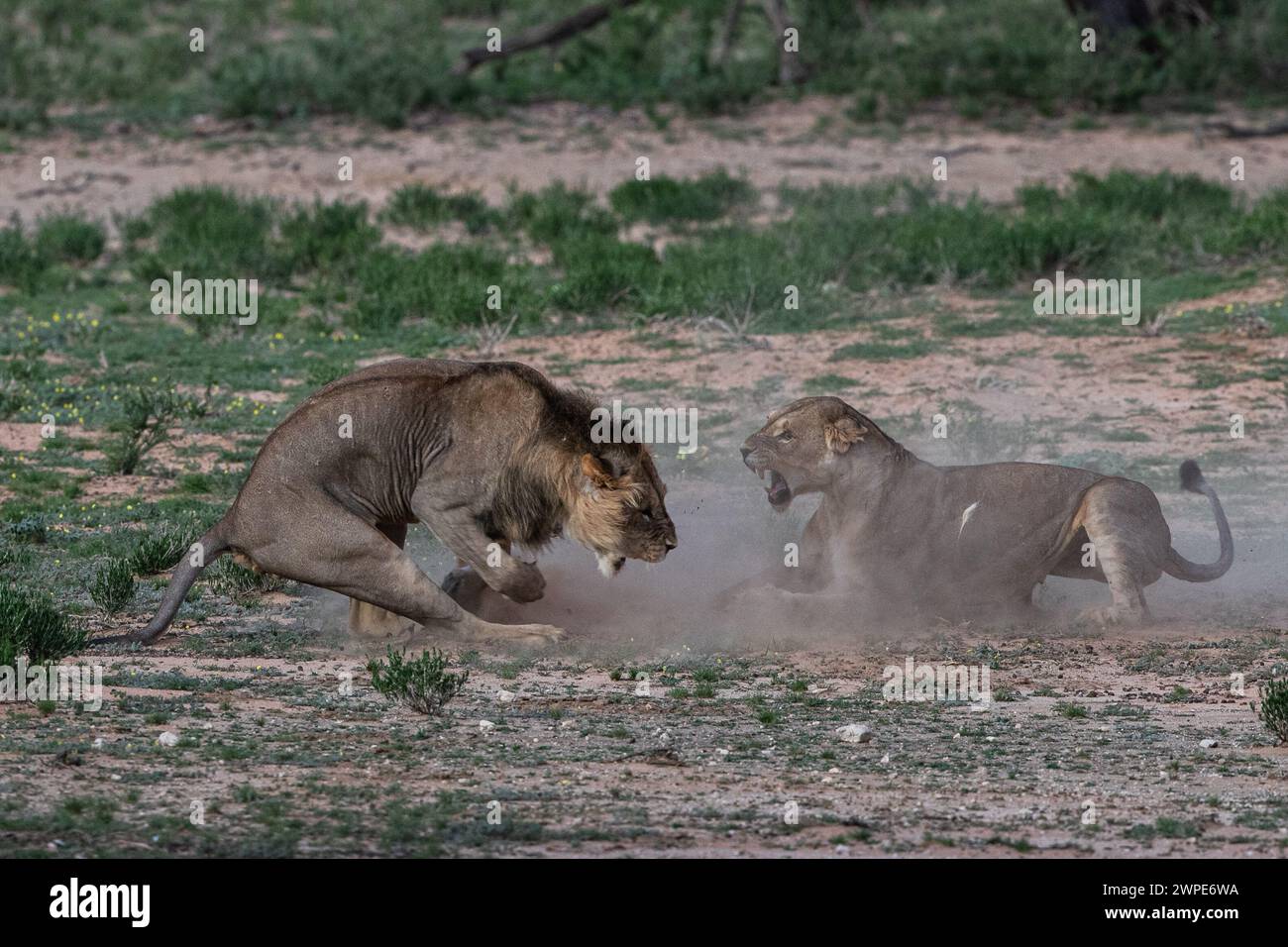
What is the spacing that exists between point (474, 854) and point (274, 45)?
2227 cm

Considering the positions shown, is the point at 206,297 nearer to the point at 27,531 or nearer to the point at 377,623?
the point at 27,531

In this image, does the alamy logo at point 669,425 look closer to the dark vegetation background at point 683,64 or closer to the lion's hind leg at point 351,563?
the lion's hind leg at point 351,563

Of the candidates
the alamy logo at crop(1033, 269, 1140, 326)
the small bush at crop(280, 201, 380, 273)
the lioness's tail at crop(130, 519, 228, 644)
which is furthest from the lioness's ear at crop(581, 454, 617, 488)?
the small bush at crop(280, 201, 380, 273)

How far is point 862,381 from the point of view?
47.1 ft

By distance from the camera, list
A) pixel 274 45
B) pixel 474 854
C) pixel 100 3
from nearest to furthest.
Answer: pixel 474 854, pixel 274 45, pixel 100 3

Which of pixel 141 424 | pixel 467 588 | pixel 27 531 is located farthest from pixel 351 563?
pixel 141 424

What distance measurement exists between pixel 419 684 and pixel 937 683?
7.15 feet

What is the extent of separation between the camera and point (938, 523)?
9883 mm

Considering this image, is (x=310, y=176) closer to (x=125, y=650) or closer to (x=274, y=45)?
(x=274, y=45)

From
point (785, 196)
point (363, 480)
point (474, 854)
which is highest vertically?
point (785, 196)

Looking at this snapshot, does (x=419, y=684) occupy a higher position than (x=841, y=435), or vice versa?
(x=841, y=435)

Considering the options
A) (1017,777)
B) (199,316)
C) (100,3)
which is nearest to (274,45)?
(100,3)

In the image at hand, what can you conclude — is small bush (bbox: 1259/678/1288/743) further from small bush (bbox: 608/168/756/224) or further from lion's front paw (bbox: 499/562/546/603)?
small bush (bbox: 608/168/756/224)
